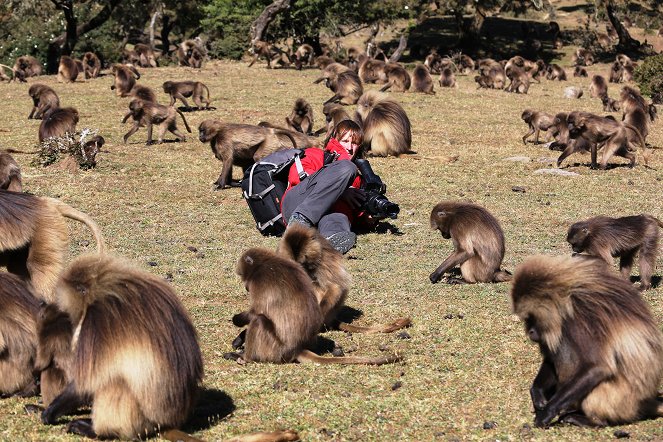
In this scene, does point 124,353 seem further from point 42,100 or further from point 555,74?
point 555,74

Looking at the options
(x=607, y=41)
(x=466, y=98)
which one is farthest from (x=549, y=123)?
(x=607, y=41)

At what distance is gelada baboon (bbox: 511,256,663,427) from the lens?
16.8 feet

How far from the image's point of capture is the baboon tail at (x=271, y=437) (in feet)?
16.3

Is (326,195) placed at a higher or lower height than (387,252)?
higher

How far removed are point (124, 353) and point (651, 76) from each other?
25.4 m

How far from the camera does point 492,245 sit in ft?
29.8

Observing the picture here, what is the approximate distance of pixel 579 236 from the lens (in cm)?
880

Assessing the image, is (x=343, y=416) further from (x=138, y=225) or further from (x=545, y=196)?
(x=545, y=196)

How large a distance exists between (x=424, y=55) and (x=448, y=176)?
2672 centimetres

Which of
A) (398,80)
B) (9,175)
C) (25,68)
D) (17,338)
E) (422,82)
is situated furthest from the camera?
(25,68)

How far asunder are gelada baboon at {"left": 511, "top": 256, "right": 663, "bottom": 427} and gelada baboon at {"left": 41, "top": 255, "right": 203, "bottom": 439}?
1.88m

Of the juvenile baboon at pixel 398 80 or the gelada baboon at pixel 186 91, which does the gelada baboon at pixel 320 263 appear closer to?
the gelada baboon at pixel 186 91

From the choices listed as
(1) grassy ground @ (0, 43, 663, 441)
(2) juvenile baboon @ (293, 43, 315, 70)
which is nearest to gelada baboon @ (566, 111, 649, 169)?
(1) grassy ground @ (0, 43, 663, 441)

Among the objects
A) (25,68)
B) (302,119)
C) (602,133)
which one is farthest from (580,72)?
(602,133)
